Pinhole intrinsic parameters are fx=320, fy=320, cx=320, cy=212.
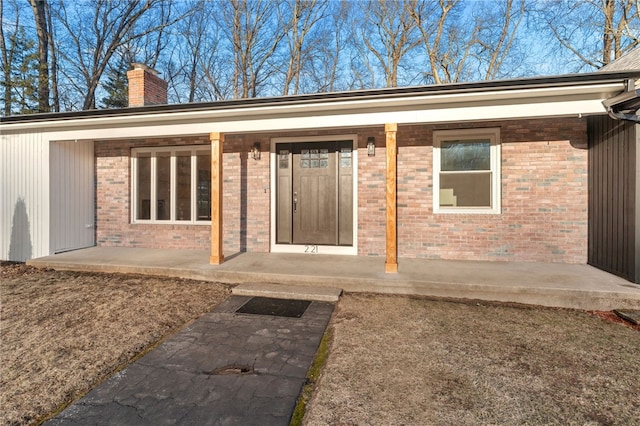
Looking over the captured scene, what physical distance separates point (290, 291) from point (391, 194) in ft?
6.44

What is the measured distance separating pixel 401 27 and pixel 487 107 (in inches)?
490

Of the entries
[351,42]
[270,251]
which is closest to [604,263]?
[270,251]

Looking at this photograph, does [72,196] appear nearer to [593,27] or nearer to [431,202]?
[431,202]

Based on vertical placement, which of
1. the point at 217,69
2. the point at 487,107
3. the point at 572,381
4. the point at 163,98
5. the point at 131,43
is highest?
the point at 131,43

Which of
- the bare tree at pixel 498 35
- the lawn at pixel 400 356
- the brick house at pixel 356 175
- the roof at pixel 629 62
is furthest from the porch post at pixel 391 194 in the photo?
the bare tree at pixel 498 35

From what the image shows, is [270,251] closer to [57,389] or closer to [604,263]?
[57,389]

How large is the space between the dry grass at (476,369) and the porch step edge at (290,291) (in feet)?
1.34

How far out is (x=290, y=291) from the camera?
4191mm

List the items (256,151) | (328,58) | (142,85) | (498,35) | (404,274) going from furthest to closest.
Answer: (328,58)
(498,35)
(142,85)
(256,151)
(404,274)

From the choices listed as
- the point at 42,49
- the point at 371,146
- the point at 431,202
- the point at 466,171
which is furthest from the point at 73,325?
the point at 42,49

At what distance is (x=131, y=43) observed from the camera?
16.7 m

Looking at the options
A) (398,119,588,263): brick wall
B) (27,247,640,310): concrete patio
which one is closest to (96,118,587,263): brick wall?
(398,119,588,263): brick wall

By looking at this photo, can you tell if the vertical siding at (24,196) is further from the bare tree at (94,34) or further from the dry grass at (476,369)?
the bare tree at (94,34)

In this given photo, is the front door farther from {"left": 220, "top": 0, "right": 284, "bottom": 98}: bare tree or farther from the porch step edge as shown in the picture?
{"left": 220, "top": 0, "right": 284, "bottom": 98}: bare tree
